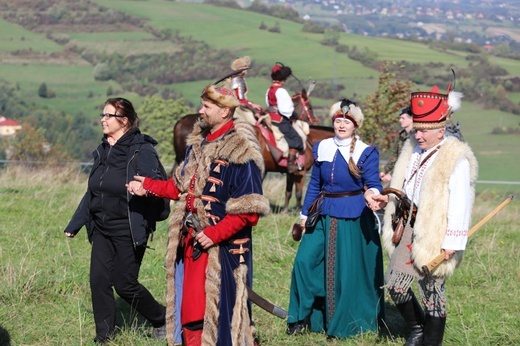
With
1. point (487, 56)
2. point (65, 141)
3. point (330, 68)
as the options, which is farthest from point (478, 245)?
point (487, 56)

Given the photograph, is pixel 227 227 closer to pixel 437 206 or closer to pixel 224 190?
pixel 224 190

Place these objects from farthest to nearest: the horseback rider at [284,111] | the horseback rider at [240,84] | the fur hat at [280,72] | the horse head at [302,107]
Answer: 1. the horse head at [302,107]
2. the horseback rider at [284,111]
3. the fur hat at [280,72]
4. the horseback rider at [240,84]

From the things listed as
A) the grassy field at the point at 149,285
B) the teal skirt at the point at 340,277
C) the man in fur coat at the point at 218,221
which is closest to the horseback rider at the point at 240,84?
the grassy field at the point at 149,285

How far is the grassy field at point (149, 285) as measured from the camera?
641cm

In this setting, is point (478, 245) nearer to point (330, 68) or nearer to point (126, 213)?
point (126, 213)

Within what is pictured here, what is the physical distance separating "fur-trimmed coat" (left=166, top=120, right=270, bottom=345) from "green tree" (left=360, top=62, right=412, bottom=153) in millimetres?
12802

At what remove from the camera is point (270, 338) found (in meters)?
6.45

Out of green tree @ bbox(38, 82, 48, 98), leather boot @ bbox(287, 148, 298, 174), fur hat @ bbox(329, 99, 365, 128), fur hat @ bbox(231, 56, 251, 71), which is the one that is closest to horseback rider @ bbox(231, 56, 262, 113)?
fur hat @ bbox(231, 56, 251, 71)

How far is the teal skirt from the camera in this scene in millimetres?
6426

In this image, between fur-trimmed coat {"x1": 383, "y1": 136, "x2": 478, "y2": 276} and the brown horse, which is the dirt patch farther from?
fur-trimmed coat {"x1": 383, "y1": 136, "x2": 478, "y2": 276}

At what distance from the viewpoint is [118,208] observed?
5.75 metres

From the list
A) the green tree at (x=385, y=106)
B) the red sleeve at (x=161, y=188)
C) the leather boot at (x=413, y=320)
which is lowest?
the green tree at (x=385, y=106)

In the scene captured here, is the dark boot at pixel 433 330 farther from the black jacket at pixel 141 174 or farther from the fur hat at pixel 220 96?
the fur hat at pixel 220 96

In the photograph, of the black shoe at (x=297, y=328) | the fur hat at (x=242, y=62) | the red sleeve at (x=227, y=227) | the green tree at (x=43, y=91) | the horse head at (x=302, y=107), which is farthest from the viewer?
the green tree at (x=43, y=91)
